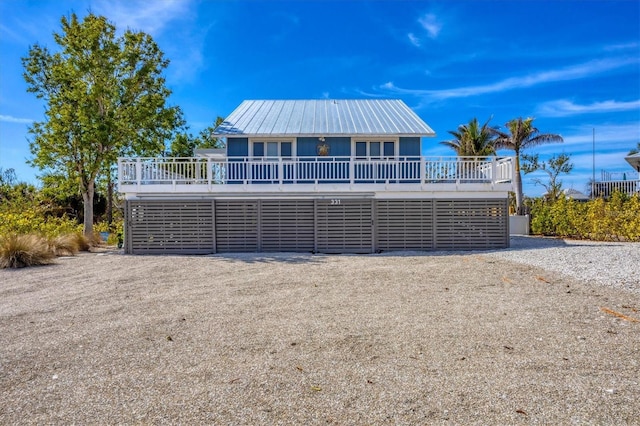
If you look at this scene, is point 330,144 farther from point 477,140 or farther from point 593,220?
point 477,140

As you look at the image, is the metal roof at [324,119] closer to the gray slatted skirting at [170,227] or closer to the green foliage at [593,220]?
the gray slatted skirting at [170,227]

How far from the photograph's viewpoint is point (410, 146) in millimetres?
15367

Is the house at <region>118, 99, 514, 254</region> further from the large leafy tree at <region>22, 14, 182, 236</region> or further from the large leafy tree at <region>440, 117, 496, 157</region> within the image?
the large leafy tree at <region>440, 117, 496, 157</region>

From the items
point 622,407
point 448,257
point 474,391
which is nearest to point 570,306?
point 622,407

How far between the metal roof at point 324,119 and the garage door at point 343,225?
4.07m

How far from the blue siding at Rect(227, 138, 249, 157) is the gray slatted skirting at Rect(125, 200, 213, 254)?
3.81m

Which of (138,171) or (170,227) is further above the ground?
(138,171)

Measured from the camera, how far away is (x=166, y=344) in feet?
13.1

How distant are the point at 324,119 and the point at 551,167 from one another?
22.8 m

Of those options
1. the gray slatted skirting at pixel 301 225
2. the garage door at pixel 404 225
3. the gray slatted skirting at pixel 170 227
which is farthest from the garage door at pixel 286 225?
the garage door at pixel 404 225

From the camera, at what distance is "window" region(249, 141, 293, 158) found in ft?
50.6

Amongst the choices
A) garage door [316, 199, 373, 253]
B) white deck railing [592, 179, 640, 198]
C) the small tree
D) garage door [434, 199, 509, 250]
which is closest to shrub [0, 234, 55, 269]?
garage door [316, 199, 373, 253]

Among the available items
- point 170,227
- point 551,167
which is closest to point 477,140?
point 551,167

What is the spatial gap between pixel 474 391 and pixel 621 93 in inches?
1285
